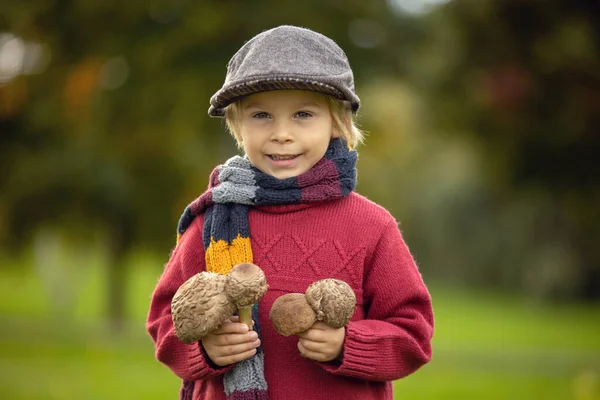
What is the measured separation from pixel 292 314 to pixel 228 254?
0.39 metres

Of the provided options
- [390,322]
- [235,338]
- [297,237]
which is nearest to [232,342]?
[235,338]

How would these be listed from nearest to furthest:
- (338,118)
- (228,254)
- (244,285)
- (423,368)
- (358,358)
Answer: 1. (244,285)
2. (358,358)
3. (228,254)
4. (338,118)
5. (423,368)

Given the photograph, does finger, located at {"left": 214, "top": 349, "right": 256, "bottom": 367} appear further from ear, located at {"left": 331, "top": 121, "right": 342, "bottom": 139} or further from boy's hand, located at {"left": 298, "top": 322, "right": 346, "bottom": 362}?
ear, located at {"left": 331, "top": 121, "right": 342, "bottom": 139}

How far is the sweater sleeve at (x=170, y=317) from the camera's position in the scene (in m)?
2.53

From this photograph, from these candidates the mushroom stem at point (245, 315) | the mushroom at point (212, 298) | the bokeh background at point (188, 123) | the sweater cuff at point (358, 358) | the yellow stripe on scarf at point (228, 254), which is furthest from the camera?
the bokeh background at point (188, 123)

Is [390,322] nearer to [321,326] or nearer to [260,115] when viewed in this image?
[321,326]

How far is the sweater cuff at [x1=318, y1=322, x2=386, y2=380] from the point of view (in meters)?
2.46

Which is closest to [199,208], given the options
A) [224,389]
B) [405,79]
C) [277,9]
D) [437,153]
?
[224,389]

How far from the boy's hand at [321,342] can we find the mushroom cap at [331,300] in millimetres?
68

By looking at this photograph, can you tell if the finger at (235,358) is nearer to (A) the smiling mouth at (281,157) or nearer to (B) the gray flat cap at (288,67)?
(A) the smiling mouth at (281,157)

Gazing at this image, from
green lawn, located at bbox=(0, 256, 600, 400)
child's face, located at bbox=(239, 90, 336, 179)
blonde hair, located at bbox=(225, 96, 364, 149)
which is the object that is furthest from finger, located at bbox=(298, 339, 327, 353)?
green lawn, located at bbox=(0, 256, 600, 400)

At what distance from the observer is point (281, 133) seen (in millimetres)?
→ 2553

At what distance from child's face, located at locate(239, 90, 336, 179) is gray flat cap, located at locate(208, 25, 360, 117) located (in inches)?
2.3

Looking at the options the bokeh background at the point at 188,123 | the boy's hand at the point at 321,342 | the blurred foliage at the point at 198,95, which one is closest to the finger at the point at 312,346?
the boy's hand at the point at 321,342
